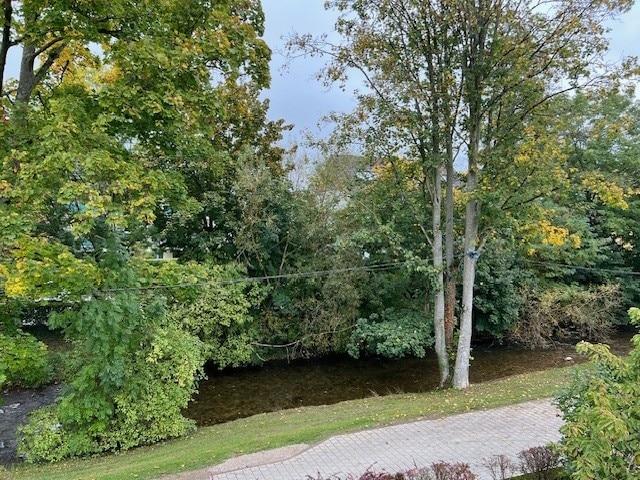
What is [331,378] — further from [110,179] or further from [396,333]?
[110,179]

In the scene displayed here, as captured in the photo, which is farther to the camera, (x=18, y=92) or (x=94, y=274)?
(x=18, y=92)

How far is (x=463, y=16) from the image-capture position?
9664mm

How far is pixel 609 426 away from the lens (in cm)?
301

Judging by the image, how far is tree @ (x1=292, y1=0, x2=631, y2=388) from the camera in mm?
9719

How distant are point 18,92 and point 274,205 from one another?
782cm

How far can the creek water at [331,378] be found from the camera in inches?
473

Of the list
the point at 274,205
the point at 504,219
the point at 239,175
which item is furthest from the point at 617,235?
the point at 239,175

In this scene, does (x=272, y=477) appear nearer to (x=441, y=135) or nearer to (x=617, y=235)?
(x=441, y=135)

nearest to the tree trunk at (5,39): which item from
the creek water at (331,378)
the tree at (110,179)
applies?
the tree at (110,179)

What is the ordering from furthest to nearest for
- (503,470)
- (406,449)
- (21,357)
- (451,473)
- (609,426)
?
(21,357) < (406,449) < (503,470) < (451,473) < (609,426)

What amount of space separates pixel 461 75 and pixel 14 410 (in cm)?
1466

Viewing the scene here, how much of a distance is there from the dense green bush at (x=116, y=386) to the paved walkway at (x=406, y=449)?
3.10 metres

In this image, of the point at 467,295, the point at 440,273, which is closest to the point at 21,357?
the point at 440,273

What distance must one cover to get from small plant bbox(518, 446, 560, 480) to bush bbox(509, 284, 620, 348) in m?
12.2
